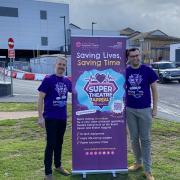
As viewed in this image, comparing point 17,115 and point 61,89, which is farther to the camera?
point 17,115

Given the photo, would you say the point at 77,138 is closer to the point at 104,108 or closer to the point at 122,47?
the point at 104,108

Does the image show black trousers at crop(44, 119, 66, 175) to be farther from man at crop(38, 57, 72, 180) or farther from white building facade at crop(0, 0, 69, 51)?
white building facade at crop(0, 0, 69, 51)

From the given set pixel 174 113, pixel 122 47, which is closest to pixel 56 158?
pixel 122 47

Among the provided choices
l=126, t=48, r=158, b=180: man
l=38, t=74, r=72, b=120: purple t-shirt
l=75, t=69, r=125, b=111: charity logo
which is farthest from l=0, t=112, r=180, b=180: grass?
l=75, t=69, r=125, b=111: charity logo

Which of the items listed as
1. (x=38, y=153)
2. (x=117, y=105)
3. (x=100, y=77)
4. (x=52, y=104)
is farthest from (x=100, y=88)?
(x=38, y=153)

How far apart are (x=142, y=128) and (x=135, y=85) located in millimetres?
658

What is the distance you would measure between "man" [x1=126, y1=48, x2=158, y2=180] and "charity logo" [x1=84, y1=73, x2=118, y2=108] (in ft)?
0.87

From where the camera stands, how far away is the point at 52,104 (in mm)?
5910

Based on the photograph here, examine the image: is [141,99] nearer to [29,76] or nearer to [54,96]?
[54,96]

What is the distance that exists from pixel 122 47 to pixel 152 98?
0.95 meters

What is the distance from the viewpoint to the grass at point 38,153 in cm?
626

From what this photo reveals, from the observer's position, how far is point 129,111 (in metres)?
6.09

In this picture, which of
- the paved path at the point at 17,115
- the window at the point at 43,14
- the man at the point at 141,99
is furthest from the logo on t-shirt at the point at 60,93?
the window at the point at 43,14

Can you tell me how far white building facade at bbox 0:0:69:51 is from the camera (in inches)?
3073
